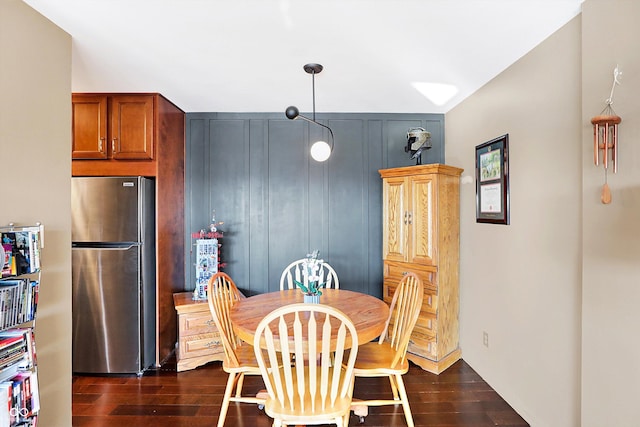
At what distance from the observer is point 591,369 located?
5.44 ft

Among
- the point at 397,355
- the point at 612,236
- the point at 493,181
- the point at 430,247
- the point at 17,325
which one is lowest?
the point at 397,355

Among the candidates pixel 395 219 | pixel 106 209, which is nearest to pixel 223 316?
pixel 106 209

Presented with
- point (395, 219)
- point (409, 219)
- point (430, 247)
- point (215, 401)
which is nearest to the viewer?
point (215, 401)

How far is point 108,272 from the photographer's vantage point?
111 inches

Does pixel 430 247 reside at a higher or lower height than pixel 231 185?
lower

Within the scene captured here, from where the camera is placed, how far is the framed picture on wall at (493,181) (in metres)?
2.46

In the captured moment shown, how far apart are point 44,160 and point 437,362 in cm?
316

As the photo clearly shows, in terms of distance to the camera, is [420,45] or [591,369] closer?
[591,369]

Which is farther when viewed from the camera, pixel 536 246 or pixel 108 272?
pixel 108 272

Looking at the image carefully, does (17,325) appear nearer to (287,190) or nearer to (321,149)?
(321,149)

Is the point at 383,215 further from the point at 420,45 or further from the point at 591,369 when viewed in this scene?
the point at 591,369

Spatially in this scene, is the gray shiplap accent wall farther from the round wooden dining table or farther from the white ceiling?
the round wooden dining table

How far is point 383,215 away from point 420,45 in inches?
64.3

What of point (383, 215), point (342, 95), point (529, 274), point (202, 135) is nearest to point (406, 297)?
point (529, 274)
